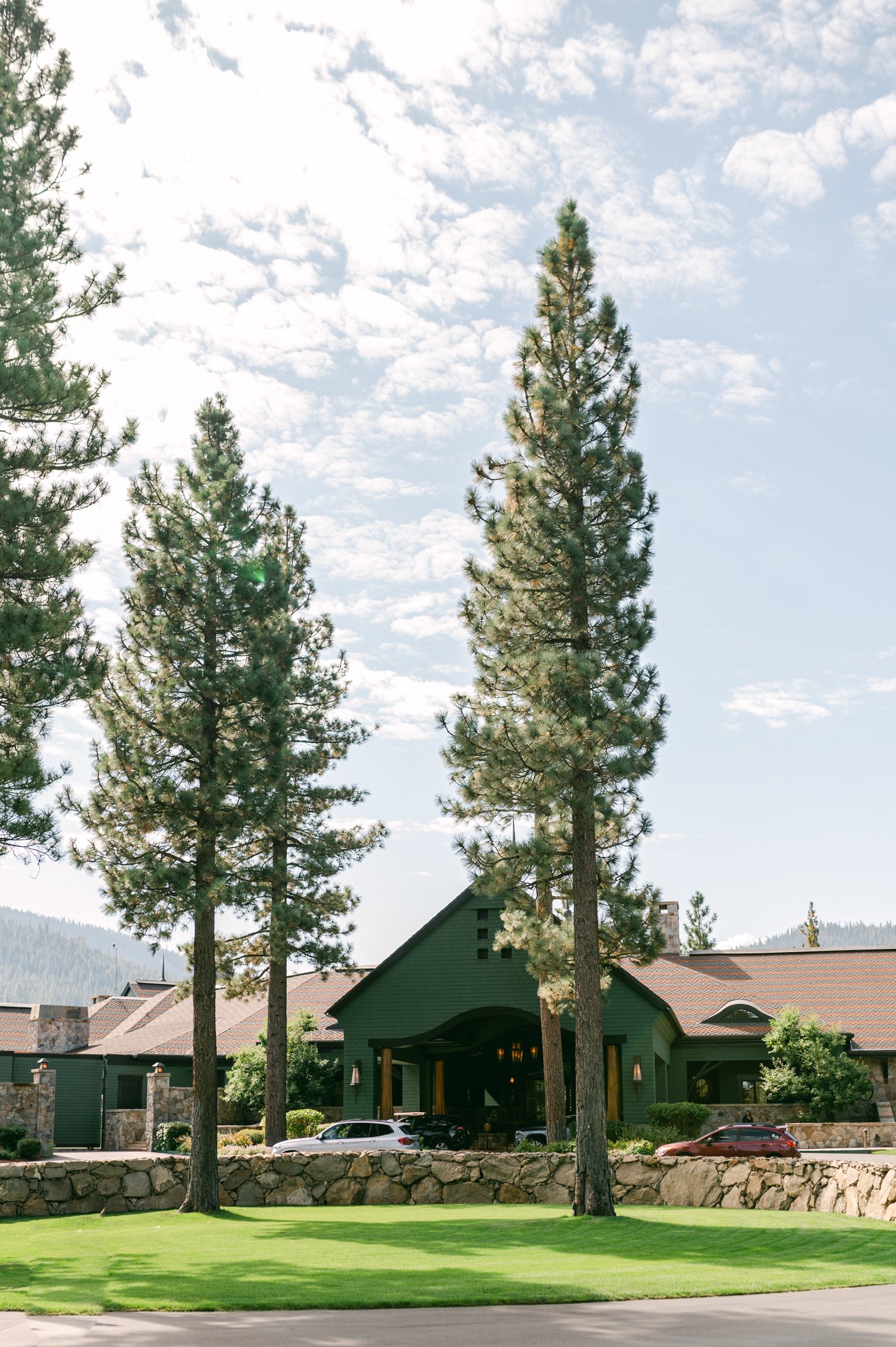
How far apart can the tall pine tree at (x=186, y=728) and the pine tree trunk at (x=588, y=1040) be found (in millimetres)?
6343

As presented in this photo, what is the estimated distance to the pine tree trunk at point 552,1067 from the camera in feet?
90.6

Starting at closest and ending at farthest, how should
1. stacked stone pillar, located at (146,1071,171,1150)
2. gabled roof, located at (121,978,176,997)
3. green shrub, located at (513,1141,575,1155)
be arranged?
1. green shrub, located at (513,1141,575,1155)
2. stacked stone pillar, located at (146,1071,171,1150)
3. gabled roof, located at (121,978,176,997)

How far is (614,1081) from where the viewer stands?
32812 mm

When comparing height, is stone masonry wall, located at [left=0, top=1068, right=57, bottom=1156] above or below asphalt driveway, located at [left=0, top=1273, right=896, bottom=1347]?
below

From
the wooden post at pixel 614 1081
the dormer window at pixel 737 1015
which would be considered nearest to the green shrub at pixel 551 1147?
the wooden post at pixel 614 1081

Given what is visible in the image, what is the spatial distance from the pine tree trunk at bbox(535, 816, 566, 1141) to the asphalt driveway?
15.1m

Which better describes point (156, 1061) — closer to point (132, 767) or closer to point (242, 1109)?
point (242, 1109)

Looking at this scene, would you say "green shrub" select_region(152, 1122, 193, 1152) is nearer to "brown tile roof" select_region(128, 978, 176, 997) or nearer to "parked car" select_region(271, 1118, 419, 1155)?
"parked car" select_region(271, 1118, 419, 1155)

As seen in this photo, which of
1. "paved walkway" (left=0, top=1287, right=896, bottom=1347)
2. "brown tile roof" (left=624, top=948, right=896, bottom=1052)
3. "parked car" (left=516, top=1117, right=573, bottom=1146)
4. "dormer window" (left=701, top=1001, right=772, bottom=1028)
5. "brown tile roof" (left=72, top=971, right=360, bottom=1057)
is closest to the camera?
"paved walkway" (left=0, top=1287, right=896, bottom=1347)

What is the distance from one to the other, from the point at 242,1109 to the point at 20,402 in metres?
26.0

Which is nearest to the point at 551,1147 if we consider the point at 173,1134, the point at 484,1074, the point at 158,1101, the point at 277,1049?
the point at 277,1049

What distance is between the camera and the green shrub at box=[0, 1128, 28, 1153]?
105 ft

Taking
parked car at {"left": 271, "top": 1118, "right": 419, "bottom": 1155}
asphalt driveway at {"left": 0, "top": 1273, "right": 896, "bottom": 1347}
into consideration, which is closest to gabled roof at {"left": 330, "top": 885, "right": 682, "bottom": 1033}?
parked car at {"left": 271, "top": 1118, "right": 419, "bottom": 1155}

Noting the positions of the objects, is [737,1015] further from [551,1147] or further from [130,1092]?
[130,1092]
